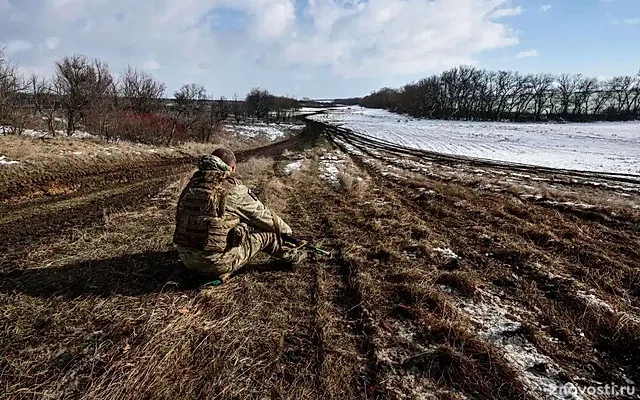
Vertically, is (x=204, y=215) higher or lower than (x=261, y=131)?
lower

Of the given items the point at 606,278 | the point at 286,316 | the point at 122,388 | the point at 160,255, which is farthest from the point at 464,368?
the point at 160,255

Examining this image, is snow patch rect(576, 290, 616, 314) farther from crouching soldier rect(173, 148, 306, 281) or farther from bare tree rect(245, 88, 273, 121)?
bare tree rect(245, 88, 273, 121)

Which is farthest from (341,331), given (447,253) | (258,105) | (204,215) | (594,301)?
(258,105)

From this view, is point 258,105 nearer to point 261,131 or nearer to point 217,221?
point 261,131

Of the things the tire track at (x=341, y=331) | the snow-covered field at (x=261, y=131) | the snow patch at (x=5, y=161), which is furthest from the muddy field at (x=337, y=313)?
the snow-covered field at (x=261, y=131)

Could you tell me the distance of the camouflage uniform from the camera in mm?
3609

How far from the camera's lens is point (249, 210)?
13.2ft

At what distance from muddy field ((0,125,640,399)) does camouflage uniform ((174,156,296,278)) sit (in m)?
0.34

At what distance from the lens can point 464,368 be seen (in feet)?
8.84

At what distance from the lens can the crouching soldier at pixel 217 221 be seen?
3.61 metres

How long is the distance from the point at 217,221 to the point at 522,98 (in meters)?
96.6

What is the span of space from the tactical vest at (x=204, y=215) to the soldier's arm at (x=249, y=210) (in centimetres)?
16

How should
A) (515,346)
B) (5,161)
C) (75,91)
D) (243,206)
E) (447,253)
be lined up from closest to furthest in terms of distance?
(515,346) < (243,206) < (447,253) < (5,161) < (75,91)

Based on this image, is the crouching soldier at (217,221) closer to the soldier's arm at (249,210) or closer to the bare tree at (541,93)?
the soldier's arm at (249,210)
